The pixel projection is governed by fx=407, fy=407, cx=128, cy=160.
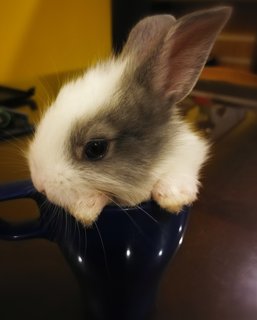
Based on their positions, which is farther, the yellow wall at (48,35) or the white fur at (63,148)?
the yellow wall at (48,35)

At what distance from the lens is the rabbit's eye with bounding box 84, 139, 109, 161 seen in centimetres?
48

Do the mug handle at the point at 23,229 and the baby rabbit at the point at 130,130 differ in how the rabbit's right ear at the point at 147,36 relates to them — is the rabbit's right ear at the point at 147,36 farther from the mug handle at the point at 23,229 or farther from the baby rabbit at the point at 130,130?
the mug handle at the point at 23,229

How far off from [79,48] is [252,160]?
121 centimetres

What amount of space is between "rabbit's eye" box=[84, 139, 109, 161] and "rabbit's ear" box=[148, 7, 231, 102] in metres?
0.11

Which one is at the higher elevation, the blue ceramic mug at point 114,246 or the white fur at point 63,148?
the white fur at point 63,148

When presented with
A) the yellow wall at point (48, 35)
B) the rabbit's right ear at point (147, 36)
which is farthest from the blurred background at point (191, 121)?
the rabbit's right ear at point (147, 36)

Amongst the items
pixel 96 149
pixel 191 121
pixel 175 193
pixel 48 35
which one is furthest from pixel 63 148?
pixel 48 35

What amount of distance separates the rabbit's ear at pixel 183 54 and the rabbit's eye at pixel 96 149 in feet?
0.35

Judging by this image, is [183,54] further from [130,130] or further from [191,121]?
[191,121]

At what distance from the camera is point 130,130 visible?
49cm

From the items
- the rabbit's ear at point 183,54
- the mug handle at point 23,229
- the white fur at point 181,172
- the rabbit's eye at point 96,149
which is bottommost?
the mug handle at point 23,229

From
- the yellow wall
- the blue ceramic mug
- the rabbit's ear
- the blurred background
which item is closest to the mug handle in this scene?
the blue ceramic mug

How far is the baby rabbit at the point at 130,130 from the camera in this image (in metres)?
0.47

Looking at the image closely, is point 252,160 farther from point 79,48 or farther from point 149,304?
point 79,48
